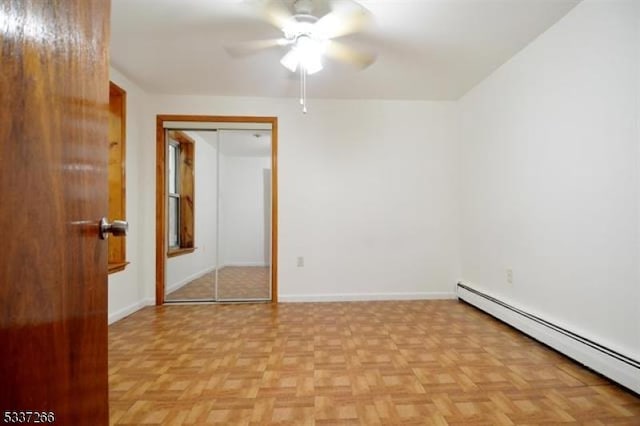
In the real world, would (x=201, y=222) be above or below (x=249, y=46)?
below

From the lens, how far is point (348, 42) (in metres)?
2.38

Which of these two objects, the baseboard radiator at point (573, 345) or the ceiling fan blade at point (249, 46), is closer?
the baseboard radiator at point (573, 345)

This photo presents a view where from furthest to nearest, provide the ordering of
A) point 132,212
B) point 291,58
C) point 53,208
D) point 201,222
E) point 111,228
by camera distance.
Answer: point 201,222 < point 132,212 < point 291,58 < point 111,228 < point 53,208

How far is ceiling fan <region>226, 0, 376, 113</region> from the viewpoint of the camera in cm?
185

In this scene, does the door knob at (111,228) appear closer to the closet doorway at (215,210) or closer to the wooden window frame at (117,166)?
the wooden window frame at (117,166)

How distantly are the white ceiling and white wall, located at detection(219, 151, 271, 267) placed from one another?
1670 millimetres

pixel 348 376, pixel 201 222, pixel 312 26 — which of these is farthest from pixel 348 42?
pixel 201 222

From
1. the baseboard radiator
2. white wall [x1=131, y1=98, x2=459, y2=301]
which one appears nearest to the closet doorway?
white wall [x1=131, y1=98, x2=459, y2=301]

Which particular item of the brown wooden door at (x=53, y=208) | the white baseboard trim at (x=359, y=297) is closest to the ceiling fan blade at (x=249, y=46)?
the brown wooden door at (x=53, y=208)

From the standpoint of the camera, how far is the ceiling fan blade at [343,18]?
6.06ft

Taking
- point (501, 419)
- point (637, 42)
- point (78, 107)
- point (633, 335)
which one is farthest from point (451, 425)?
point (637, 42)

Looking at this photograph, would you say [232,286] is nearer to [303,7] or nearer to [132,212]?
[132,212]

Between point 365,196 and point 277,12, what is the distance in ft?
7.13

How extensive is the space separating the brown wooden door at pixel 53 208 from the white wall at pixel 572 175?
7.86ft
